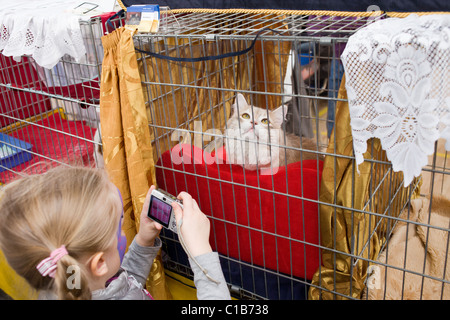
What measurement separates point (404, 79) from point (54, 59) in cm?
126

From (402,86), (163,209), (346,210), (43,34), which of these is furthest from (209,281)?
(43,34)

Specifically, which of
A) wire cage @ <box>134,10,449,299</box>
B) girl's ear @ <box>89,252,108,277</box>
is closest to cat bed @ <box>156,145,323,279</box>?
wire cage @ <box>134,10,449,299</box>

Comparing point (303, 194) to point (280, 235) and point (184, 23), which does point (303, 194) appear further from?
point (184, 23)

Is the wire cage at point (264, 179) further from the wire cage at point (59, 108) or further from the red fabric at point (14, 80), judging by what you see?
the red fabric at point (14, 80)

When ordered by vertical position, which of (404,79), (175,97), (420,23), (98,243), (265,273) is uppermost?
(420,23)

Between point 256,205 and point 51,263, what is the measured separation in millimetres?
809

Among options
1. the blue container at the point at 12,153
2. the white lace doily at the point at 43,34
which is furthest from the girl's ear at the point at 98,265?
the blue container at the point at 12,153

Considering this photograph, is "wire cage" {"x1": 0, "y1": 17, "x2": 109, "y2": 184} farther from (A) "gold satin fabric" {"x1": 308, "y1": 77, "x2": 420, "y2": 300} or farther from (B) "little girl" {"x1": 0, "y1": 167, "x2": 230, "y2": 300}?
(A) "gold satin fabric" {"x1": 308, "y1": 77, "x2": 420, "y2": 300}

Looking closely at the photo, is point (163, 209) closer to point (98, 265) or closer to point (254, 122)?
point (98, 265)

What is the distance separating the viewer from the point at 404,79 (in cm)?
90

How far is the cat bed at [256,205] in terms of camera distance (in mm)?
1369

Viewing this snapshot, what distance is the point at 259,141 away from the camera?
5.15 ft
